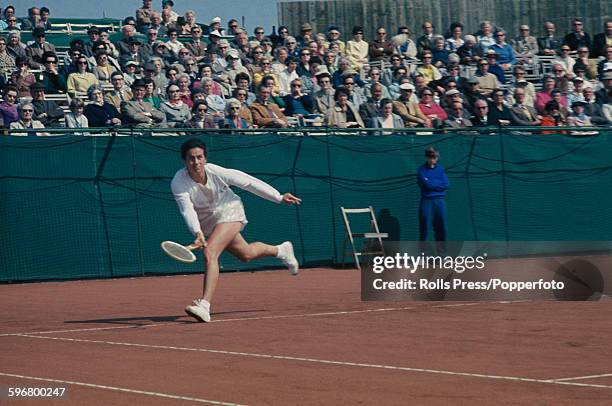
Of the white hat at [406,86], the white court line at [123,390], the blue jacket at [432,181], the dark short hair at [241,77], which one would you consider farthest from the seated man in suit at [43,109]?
the white court line at [123,390]

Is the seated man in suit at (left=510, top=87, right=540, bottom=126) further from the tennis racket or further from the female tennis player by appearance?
the tennis racket

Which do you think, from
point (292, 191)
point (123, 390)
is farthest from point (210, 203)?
point (292, 191)

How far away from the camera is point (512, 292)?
593 inches

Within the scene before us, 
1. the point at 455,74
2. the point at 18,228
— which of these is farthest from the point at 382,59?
the point at 18,228

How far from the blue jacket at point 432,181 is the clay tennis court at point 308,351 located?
5731 mm

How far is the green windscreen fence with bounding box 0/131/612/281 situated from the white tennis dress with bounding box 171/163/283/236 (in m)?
6.96

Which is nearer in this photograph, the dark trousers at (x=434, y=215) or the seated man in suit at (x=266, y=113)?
the seated man in suit at (x=266, y=113)

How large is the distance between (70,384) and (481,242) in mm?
14285

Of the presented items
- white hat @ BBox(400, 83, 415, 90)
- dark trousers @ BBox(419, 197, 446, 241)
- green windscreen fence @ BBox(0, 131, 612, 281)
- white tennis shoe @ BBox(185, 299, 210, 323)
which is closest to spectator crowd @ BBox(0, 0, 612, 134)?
white hat @ BBox(400, 83, 415, 90)

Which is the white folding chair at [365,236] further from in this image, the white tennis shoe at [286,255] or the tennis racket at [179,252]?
the tennis racket at [179,252]

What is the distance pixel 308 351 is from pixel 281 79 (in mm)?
14092

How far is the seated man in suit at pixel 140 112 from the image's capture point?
20672mm

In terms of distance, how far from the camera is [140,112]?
20.8 metres

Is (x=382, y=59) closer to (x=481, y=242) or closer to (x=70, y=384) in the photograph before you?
(x=481, y=242)
